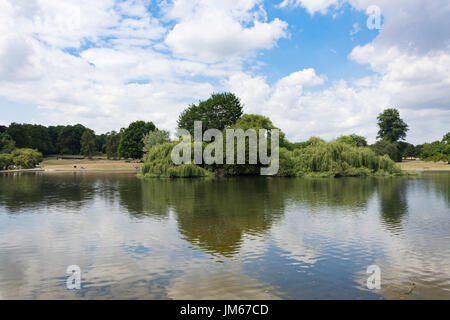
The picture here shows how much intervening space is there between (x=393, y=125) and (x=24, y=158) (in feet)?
320

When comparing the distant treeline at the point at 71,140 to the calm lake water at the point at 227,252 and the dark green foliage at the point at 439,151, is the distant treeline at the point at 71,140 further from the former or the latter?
the calm lake water at the point at 227,252

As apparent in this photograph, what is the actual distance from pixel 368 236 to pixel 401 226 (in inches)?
→ 102

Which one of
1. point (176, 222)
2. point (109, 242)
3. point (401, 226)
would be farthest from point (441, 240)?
point (109, 242)

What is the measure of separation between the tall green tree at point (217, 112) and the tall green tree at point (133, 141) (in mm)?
29059

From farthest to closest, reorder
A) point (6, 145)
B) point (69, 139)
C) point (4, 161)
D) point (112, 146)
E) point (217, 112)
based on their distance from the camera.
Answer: point (69, 139) < point (112, 146) < point (6, 145) < point (4, 161) < point (217, 112)

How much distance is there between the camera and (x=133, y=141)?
90938 millimetres

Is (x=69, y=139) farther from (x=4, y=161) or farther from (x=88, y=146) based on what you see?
(x=4, y=161)

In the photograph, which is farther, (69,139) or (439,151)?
(69,139)

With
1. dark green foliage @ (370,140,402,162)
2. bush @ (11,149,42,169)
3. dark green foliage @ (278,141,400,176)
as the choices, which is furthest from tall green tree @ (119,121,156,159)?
dark green foliage @ (370,140,402,162)

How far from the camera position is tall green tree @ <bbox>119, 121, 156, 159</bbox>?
91113mm

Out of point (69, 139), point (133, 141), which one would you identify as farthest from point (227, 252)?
point (69, 139)

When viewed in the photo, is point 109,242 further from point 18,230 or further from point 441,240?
point 441,240

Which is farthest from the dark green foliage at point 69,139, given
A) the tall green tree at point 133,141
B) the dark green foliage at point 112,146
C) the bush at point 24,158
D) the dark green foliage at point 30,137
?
the bush at point 24,158

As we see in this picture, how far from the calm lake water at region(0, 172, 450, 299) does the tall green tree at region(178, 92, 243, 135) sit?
1904 inches
